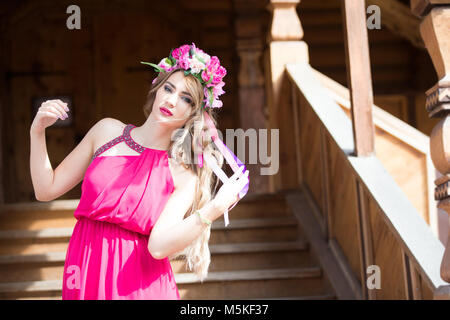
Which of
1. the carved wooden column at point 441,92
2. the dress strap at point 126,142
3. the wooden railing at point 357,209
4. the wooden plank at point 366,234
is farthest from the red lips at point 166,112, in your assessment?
the wooden plank at point 366,234

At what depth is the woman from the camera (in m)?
2.42

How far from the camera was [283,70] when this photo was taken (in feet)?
17.5

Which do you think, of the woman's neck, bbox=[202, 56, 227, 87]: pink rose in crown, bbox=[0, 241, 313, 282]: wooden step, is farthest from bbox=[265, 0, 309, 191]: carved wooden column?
the woman's neck

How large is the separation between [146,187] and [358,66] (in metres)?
1.90

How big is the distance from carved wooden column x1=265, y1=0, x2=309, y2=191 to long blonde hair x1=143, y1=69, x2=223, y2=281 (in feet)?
9.02

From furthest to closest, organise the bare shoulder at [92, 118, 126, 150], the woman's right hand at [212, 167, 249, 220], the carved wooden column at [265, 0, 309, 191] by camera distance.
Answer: the carved wooden column at [265, 0, 309, 191] < the bare shoulder at [92, 118, 126, 150] < the woman's right hand at [212, 167, 249, 220]

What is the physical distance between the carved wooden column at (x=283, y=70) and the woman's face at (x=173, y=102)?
2761 mm

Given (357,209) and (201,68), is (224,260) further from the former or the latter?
(201,68)

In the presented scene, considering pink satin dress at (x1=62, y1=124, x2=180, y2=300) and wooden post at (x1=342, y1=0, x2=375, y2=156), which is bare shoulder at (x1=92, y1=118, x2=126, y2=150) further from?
wooden post at (x1=342, y1=0, x2=375, y2=156)

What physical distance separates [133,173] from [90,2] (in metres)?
6.26

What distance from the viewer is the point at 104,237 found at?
2.47 meters

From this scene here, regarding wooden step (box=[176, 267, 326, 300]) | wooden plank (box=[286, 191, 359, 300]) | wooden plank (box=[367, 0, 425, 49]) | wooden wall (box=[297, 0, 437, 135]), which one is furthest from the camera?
wooden wall (box=[297, 0, 437, 135])

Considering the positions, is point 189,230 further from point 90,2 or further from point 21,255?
point 90,2

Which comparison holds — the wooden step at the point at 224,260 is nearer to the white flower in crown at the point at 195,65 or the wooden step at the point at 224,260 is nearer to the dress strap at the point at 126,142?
the dress strap at the point at 126,142
